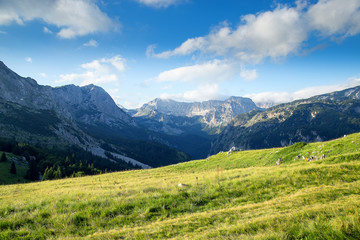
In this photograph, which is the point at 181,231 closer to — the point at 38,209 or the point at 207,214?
the point at 207,214

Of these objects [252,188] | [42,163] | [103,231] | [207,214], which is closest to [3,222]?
[103,231]

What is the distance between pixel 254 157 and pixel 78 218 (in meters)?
34.8

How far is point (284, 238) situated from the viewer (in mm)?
6152

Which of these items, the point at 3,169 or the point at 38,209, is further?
the point at 3,169

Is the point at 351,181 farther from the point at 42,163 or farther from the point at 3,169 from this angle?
the point at 42,163

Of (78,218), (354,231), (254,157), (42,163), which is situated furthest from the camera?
(42,163)

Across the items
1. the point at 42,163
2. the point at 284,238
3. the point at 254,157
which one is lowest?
the point at 42,163

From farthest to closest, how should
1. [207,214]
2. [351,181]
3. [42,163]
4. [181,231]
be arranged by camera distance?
[42,163], [351,181], [207,214], [181,231]

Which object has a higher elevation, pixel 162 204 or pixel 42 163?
pixel 162 204

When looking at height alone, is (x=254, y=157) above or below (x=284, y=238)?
below

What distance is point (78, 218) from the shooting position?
1080 centimetres

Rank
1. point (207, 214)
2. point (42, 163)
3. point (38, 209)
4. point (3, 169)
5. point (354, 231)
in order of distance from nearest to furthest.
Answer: point (354, 231)
point (207, 214)
point (38, 209)
point (3, 169)
point (42, 163)

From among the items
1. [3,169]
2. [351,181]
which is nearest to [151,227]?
[351,181]

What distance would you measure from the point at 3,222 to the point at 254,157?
37.7m
